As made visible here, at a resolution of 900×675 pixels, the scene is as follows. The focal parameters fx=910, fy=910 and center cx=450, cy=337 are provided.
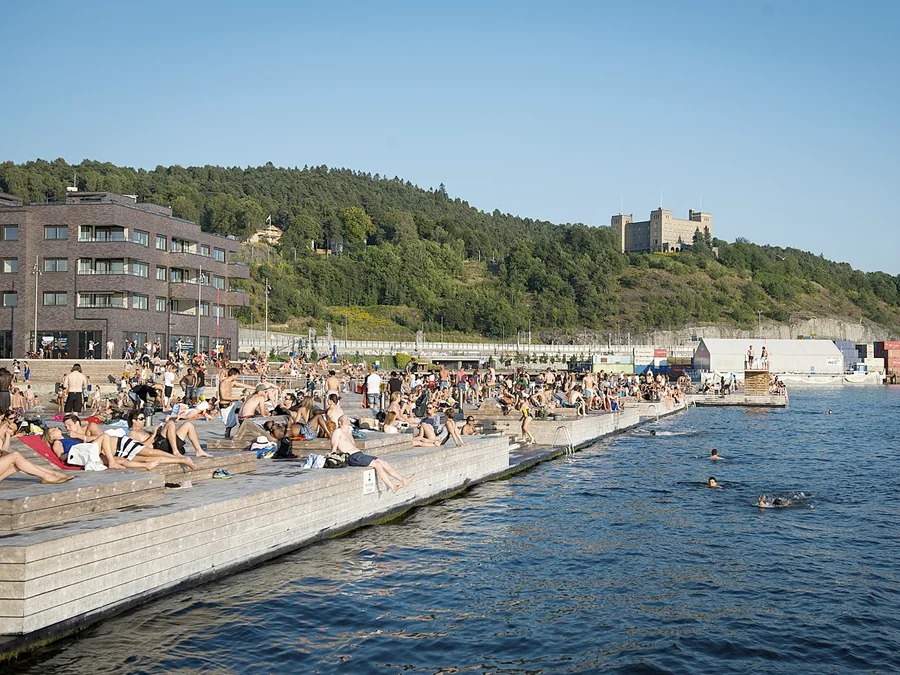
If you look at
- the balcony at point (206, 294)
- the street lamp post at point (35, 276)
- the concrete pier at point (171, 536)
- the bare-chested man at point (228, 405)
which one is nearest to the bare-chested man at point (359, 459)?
the concrete pier at point (171, 536)

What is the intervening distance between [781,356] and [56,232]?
Result: 83559 mm

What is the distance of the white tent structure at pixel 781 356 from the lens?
98750mm

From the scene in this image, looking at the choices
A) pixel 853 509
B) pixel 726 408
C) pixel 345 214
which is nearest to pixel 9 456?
pixel 853 509

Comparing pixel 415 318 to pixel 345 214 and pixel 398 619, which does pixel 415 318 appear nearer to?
pixel 345 214

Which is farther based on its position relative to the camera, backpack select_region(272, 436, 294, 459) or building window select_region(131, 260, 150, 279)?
building window select_region(131, 260, 150, 279)

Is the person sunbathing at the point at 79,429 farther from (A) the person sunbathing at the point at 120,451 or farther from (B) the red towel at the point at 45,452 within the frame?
(B) the red towel at the point at 45,452

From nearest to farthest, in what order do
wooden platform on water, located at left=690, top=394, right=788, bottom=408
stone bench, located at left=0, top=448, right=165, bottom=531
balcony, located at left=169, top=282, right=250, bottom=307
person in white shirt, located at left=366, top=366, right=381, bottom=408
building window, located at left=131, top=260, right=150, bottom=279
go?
stone bench, located at left=0, top=448, right=165, bottom=531
person in white shirt, located at left=366, top=366, right=381, bottom=408
building window, located at left=131, top=260, right=150, bottom=279
balcony, located at left=169, top=282, right=250, bottom=307
wooden platform on water, located at left=690, top=394, right=788, bottom=408

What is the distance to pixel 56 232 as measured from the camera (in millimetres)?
53344

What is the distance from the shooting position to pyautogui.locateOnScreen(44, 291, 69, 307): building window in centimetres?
5322

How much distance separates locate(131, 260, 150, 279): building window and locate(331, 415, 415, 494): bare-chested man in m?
41.3

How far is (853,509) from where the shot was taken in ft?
68.3

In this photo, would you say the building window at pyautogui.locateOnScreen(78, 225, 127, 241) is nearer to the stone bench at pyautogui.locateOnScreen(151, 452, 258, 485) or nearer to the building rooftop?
the building rooftop

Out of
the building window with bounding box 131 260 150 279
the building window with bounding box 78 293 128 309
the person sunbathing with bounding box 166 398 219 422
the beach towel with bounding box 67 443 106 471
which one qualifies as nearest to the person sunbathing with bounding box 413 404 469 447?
the person sunbathing with bounding box 166 398 219 422

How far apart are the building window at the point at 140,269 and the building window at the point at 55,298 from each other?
13.2 feet
